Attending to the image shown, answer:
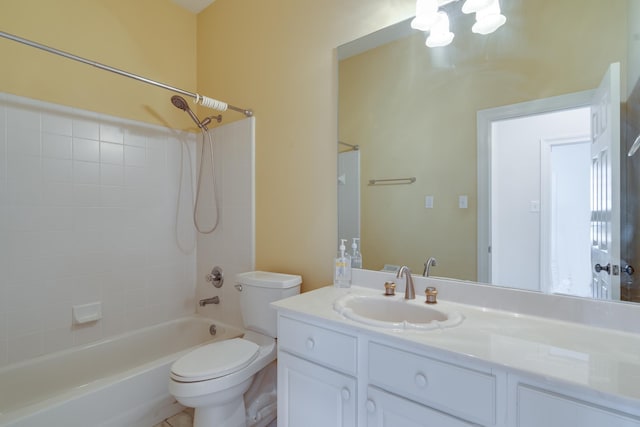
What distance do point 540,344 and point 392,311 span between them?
54cm

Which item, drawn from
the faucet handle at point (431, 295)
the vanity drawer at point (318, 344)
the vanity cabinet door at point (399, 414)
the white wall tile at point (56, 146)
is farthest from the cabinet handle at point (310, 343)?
the white wall tile at point (56, 146)

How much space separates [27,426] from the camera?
1.21m

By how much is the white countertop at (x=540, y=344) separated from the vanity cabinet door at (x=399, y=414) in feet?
0.62

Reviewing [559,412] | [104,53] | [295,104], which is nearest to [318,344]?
[559,412]

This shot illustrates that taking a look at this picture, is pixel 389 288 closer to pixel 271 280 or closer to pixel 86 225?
pixel 271 280

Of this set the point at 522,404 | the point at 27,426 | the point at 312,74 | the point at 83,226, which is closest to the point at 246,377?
the point at 27,426

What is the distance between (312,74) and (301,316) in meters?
1.30

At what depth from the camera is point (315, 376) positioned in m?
1.13

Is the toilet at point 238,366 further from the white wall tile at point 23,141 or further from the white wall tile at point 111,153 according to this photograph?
the white wall tile at point 23,141

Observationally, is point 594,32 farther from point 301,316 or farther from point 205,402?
point 205,402

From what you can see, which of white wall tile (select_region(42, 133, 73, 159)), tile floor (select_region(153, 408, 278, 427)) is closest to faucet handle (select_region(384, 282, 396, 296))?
tile floor (select_region(153, 408, 278, 427))

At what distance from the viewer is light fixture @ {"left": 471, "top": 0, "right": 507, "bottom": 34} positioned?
1.19 meters

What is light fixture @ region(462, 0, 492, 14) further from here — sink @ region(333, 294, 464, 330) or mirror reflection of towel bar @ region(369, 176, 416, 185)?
sink @ region(333, 294, 464, 330)

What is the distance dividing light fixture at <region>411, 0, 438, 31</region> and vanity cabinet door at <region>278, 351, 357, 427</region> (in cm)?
146
